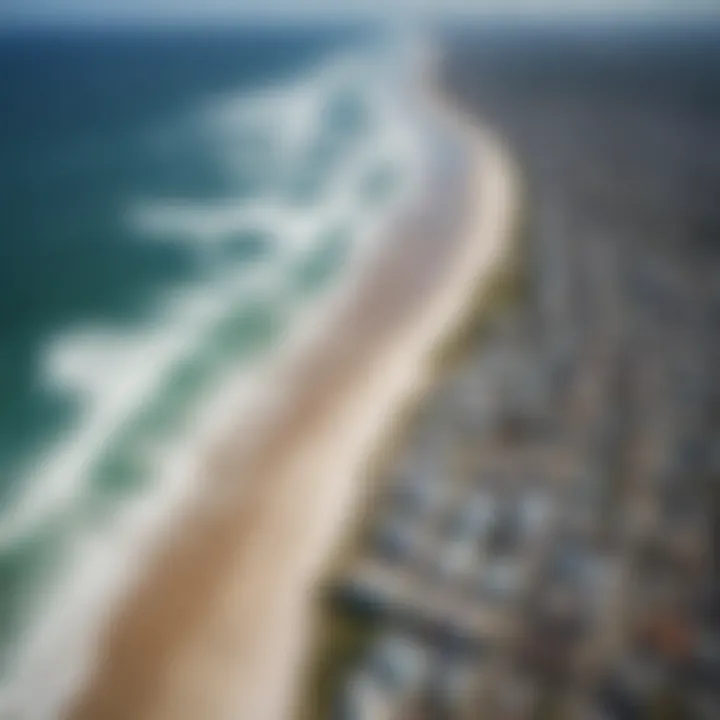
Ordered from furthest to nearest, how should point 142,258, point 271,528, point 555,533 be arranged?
point 142,258 → point 271,528 → point 555,533

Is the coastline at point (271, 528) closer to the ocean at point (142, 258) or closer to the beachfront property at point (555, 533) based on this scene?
the beachfront property at point (555, 533)

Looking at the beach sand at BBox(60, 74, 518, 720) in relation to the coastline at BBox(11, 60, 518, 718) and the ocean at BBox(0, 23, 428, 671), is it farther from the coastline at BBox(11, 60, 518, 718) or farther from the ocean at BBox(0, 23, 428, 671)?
the ocean at BBox(0, 23, 428, 671)

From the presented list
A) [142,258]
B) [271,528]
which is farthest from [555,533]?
[142,258]

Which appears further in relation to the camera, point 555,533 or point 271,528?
point 271,528

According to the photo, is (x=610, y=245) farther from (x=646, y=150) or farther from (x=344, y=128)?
(x=344, y=128)

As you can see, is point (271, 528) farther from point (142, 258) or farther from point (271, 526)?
point (142, 258)

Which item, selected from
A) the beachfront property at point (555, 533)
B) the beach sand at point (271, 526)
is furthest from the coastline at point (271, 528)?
the beachfront property at point (555, 533)
